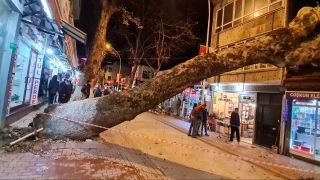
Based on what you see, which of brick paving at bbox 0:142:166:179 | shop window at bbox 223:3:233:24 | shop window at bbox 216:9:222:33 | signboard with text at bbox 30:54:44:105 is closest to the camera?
brick paving at bbox 0:142:166:179

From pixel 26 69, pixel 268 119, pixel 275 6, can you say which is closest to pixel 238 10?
pixel 275 6

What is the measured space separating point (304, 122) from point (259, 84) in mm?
3118

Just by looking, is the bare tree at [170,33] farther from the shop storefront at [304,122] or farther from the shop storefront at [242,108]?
the shop storefront at [304,122]

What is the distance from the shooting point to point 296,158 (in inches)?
371

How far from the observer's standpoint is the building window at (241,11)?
11.9 m

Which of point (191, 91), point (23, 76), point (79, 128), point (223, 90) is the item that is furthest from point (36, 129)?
point (191, 91)

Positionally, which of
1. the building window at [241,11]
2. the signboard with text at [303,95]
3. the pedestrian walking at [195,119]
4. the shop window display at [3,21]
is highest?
the building window at [241,11]

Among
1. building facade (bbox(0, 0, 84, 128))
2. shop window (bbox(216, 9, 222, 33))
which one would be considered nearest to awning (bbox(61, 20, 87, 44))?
building facade (bbox(0, 0, 84, 128))

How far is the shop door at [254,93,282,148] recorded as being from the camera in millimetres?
10836

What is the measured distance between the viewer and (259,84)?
1191 centimetres

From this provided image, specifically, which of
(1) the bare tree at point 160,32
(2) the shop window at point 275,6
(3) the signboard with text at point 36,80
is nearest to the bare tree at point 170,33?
(1) the bare tree at point 160,32

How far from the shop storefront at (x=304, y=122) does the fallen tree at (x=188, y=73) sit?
173 inches

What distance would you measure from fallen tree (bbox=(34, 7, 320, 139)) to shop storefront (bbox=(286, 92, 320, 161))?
14.4 ft

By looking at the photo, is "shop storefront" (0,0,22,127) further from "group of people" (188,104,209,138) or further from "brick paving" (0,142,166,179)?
"group of people" (188,104,209,138)
